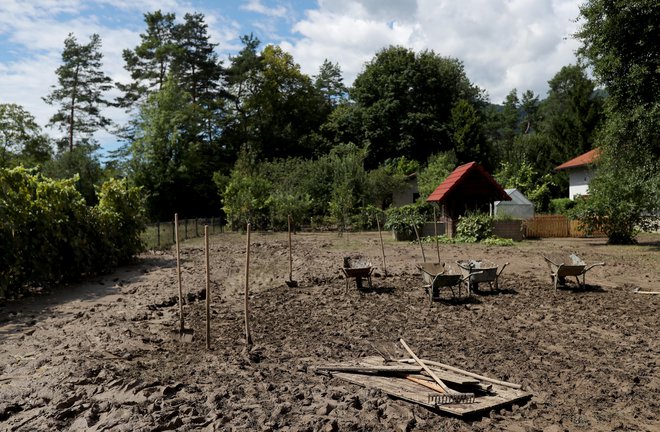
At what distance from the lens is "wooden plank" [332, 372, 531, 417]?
16.5 feet

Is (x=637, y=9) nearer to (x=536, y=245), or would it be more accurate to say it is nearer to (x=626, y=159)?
(x=626, y=159)

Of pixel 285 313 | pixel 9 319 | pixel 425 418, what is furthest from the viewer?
pixel 285 313

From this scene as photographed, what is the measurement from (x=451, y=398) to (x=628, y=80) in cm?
1737

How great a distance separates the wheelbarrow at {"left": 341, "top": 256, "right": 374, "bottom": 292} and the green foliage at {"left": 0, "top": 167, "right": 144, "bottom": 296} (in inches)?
265

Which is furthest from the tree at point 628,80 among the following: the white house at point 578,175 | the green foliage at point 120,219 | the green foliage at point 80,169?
the green foliage at point 80,169

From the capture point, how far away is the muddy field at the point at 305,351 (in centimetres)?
484

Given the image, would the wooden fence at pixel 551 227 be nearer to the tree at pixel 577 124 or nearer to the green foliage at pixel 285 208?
the green foliage at pixel 285 208

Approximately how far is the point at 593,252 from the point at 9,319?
18789 mm

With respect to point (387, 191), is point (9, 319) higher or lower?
lower

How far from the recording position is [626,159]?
1916 centimetres

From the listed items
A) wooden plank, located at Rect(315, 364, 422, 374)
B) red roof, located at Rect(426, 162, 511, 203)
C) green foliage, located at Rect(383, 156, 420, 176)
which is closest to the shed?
red roof, located at Rect(426, 162, 511, 203)

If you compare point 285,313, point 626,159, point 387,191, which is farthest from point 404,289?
point 387,191

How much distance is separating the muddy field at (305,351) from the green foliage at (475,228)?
8.98 metres

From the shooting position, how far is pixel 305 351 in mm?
7164
